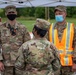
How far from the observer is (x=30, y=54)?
5164 millimetres

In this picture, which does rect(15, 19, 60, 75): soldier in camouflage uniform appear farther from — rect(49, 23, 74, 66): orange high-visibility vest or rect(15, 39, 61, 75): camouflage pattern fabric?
rect(49, 23, 74, 66): orange high-visibility vest

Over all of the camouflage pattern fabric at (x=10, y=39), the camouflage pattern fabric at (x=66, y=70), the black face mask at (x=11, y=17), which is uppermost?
the black face mask at (x=11, y=17)

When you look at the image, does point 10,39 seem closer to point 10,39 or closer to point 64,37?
point 10,39

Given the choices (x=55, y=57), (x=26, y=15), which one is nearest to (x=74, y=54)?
(x=55, y=57)

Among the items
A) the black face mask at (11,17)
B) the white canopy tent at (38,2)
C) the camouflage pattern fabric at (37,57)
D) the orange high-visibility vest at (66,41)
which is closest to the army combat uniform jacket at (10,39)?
the black face mask at (11,17)

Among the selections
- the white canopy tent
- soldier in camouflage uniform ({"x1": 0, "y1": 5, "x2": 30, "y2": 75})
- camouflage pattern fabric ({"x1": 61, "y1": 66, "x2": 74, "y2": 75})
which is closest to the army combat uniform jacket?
soldier in camouflage uniform ({"x1": 0, "y1": 5, "x2": 30, "y2": 75})

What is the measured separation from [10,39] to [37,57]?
1829 mm

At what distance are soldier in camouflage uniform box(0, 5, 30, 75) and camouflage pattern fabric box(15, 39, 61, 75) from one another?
1.61m

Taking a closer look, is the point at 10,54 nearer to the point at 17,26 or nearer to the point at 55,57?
the point at 17,26

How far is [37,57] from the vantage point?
5152 mm

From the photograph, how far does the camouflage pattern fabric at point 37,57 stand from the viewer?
17.0ft

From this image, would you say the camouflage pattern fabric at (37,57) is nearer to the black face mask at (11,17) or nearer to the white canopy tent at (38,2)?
the black face mask at (11,17)

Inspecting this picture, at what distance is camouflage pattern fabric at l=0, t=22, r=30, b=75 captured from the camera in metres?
6.88

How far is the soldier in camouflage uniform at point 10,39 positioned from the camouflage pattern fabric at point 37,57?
161cm
